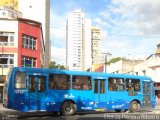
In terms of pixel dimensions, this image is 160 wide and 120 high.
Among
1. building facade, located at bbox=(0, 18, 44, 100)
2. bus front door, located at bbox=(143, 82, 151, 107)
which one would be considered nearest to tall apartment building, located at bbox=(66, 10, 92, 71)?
building facade, located at bbox=(0, 18, 44, 100)

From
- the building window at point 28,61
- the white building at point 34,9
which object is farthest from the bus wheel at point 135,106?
the white building at point 34,9

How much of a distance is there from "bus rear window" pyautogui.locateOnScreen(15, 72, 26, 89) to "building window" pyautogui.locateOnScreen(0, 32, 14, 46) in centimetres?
3070

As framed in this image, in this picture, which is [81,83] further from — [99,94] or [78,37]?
[78,37]

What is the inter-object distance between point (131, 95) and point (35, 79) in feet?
26.6

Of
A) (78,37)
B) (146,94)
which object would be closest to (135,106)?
(146,94)

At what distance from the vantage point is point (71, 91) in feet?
79.0

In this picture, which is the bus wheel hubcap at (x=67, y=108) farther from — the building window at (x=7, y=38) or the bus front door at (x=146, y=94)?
the building window at (x=7, y=38)

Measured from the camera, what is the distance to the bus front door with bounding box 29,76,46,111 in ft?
73.6

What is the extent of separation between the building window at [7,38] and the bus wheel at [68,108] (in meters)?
29.8

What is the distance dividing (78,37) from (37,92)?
6673 cm

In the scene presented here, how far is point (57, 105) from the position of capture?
23562 mm

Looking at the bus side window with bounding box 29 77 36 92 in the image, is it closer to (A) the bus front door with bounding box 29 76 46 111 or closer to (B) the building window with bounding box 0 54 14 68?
(A) the bus front door with bounding box 29 76 46 111

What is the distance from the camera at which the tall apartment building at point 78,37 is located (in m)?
89.3

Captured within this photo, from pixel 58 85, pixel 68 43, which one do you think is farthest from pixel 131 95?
pixel 68 43
